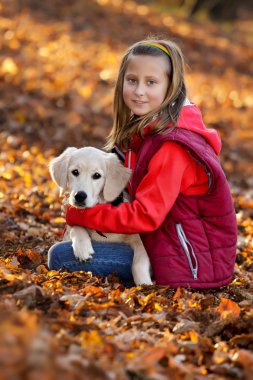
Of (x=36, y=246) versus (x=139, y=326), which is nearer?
(x=139, y=326)

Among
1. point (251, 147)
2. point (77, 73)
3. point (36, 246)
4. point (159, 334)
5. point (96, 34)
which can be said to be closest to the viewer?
point (159, 334)

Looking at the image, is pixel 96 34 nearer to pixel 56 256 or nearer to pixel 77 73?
pixel 77 73

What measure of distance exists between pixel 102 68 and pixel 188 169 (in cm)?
963

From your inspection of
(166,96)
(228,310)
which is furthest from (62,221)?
(228,310)

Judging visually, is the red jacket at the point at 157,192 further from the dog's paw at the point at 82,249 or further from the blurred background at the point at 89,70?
the blurred background at the point at 89,70

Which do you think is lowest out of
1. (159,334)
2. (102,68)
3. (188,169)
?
(159,334)

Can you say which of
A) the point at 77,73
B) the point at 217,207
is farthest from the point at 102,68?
the point at 217,207

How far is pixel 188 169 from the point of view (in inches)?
190

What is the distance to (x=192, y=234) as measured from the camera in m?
4.91

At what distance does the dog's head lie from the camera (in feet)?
16.2

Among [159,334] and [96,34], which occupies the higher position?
[96,34]

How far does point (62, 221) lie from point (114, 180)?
2131 mm

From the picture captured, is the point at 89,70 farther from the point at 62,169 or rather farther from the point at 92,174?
the point at 92,174

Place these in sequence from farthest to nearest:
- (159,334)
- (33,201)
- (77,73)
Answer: (77,73) → (33,201) → (159,334)
